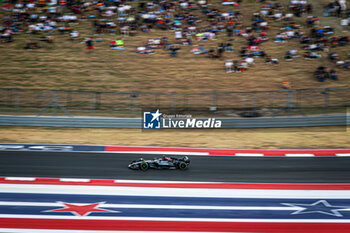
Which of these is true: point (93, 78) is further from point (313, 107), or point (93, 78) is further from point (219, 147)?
point (313, 107)

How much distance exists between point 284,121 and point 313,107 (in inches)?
67.8

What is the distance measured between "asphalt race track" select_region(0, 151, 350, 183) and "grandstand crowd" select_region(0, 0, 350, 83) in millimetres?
10254

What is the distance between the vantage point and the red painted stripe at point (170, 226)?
281 inches

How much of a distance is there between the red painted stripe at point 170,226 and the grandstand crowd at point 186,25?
45.8ft

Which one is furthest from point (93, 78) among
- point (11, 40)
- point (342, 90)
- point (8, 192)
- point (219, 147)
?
point (342, 90)

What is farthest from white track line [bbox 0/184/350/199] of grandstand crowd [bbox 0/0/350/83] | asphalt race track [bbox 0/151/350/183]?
grandstand crowd [bbox 0/0/350/83]

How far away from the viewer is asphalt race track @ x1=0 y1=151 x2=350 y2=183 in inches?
386

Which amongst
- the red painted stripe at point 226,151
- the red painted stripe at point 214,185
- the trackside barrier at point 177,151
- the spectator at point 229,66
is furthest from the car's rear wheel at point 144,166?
the spectator at point 229,66

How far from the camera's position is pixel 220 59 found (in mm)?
20484

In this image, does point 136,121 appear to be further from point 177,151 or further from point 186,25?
point 186,25

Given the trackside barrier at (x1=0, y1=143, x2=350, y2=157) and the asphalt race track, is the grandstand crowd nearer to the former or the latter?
the trackside barrier at (x1=0, y1=143, x2=350, y2=157)

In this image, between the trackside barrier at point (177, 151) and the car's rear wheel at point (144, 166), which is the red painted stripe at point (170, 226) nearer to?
the car's rear wheel at point (144, 166)

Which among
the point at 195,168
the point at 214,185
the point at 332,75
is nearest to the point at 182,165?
the point at 195,168

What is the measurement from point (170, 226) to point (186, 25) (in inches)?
710
